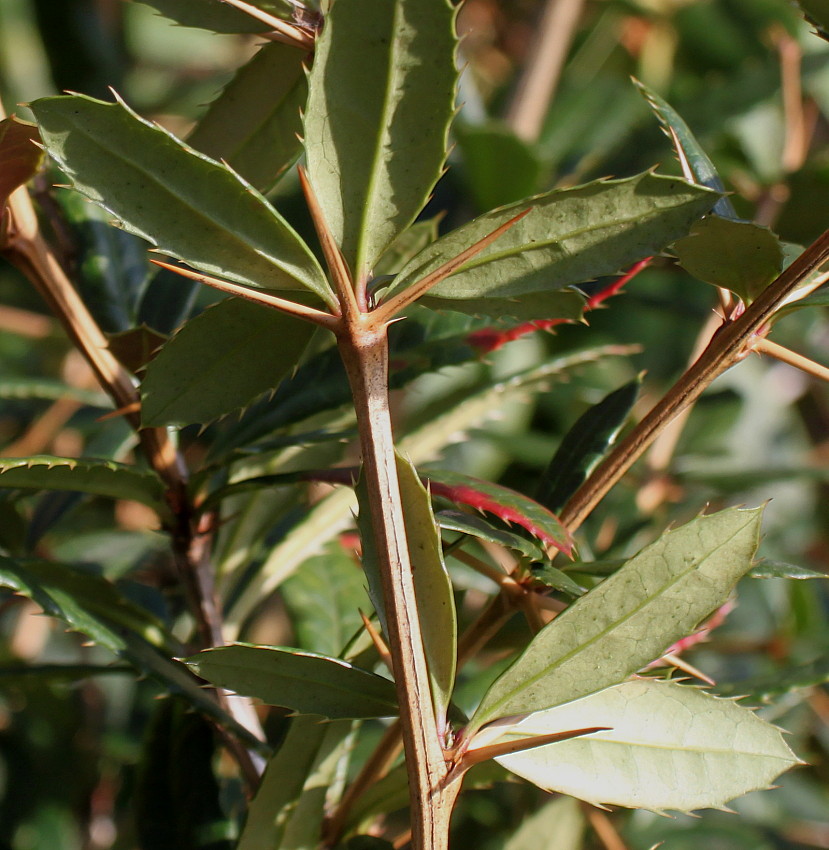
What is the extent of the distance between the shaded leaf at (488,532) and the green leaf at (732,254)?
0.15 metres

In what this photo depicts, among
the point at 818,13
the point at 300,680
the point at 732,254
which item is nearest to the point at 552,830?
the point at 300,680

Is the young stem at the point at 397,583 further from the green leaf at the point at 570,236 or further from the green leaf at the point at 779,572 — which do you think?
the green leaf at the point at 779,572

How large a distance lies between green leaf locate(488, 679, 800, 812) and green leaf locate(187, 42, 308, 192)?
1.10 feet

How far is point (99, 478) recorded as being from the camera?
1.76ft

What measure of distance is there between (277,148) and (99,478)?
22cm

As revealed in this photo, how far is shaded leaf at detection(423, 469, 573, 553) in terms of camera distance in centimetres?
46

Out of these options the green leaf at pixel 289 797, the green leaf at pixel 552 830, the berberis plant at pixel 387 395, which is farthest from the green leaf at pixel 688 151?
the green leaf at pixel 552 830

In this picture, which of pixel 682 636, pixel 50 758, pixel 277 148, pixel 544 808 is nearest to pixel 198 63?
pixel 50 758

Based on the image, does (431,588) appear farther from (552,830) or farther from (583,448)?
(552,830)

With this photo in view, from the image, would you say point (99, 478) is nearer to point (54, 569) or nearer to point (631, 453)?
point (54, 569)

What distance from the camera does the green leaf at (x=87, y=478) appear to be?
514mm

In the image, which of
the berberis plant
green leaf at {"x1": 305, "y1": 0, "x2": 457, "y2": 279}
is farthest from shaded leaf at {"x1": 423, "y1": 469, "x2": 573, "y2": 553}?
green leaf at {"x1": 305, "y1": 0, "x2": 457, "y2": 279}

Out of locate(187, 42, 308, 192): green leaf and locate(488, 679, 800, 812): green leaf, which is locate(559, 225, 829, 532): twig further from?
locate(187, 42, 308, 192): green leaf

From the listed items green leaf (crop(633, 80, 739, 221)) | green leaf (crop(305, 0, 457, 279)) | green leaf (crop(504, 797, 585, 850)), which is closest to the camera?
green leaf (crop(305, 0, 457, 279))
